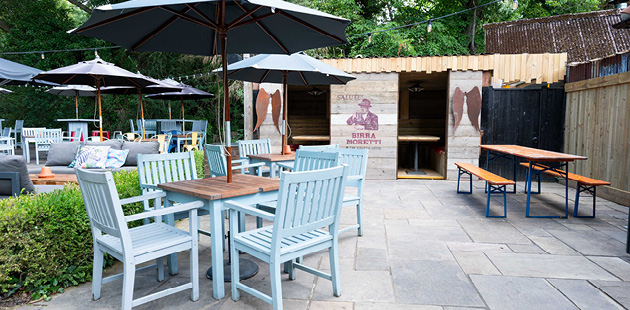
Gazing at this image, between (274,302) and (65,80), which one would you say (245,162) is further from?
(65,80)

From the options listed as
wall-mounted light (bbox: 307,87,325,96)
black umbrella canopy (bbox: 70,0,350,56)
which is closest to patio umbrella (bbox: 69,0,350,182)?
black umbrella canopy (bbox: 70,0,350,56)

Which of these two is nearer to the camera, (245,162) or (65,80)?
(245,162)

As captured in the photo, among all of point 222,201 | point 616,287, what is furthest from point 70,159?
point 616,287

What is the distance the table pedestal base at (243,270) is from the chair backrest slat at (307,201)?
2.56ft

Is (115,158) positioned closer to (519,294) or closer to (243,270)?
(243,270)

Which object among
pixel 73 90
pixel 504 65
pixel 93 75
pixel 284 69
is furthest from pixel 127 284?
pixel 73 90

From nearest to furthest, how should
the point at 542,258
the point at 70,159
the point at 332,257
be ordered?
1. the point at 332,257
2. the point at 542,258
3. the point at 70,159

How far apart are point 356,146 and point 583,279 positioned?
186 inches

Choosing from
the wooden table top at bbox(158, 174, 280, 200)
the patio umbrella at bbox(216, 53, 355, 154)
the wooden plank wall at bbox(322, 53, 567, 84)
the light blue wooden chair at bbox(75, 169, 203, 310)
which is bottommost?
the light blue wooden chair at bbox(75, 169, 203, 310)

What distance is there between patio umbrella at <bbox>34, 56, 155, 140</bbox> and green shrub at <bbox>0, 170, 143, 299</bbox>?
3118mm

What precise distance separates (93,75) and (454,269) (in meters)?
5.76

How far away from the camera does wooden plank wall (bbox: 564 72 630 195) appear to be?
4.97 m

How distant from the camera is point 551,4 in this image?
48.4 ft

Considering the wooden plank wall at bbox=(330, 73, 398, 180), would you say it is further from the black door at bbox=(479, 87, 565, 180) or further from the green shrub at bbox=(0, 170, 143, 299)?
the green shrub at bbox=(0, 170, 143, 299)
